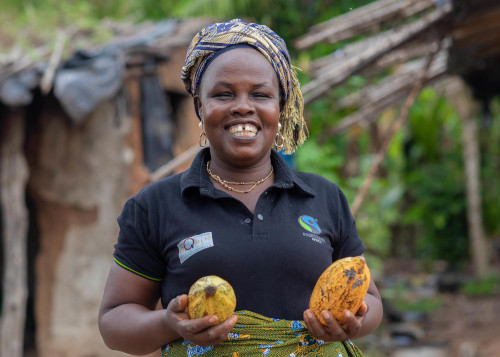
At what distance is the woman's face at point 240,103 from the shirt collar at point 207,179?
9 centimetres

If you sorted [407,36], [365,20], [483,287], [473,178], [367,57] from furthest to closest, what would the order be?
[473,178] < [483,287] < [365,20] < [407,36] < [367,57]

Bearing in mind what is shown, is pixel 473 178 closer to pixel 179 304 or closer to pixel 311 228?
pixel 311 228

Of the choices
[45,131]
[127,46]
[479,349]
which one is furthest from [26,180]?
[479,349]

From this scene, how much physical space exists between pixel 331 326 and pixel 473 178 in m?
10.8

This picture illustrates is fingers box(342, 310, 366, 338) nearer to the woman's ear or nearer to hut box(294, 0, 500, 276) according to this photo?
the woman's ear

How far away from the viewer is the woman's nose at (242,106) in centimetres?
170

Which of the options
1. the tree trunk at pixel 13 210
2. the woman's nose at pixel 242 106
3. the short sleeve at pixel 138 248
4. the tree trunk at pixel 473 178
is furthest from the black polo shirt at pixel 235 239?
the tree trunk at pixel 473 178

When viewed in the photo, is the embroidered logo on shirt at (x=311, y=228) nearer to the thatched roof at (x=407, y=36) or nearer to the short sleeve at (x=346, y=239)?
the short sleeve at (x=346, y=239)

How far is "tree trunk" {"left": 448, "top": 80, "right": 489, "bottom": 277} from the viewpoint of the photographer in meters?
11.4

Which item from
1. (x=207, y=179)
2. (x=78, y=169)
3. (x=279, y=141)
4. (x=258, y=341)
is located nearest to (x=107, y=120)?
(x=78, y=169)

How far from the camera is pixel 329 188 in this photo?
1854 mm

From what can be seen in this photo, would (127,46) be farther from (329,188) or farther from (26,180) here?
(329,188)

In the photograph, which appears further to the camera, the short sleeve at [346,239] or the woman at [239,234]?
the short sleeve at [346,239]

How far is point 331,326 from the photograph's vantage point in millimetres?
1547
